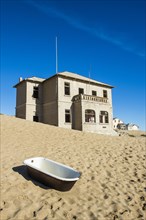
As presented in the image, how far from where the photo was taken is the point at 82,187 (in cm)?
848

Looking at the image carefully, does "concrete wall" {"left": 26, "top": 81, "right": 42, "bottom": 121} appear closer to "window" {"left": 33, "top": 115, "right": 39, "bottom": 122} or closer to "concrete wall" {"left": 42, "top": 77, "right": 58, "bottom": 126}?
"window" {"left": 33, "top": 115, "right": 39, "bottom": 122}

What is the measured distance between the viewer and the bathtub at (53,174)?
25.2 ft

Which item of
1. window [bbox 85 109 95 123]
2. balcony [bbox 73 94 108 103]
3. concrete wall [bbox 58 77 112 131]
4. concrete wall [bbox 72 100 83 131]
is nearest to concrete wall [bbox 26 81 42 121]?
concrete wall [bbox 58 77 112 131]

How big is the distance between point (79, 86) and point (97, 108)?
4.25 metres

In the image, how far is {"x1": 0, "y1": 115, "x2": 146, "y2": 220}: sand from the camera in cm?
657

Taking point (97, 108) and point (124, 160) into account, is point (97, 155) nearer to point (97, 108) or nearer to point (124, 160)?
point (124, 160)

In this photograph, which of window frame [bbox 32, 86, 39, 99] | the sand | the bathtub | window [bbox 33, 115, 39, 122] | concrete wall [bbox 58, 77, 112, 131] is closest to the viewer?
the sand

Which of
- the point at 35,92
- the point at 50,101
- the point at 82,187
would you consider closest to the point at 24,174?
the point at 82,187

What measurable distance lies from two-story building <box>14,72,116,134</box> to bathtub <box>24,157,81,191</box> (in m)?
16.9

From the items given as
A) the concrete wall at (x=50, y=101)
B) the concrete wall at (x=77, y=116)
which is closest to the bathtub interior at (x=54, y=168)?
the concrete wall at (x=77, y=116)

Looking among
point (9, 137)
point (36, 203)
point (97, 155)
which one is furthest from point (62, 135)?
point (36, 203)

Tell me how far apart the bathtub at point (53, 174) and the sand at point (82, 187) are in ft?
0.77

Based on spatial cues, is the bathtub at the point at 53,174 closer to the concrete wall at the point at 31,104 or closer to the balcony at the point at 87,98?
the balcony at the point at 87,98

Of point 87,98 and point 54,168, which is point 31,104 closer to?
point 87,98
